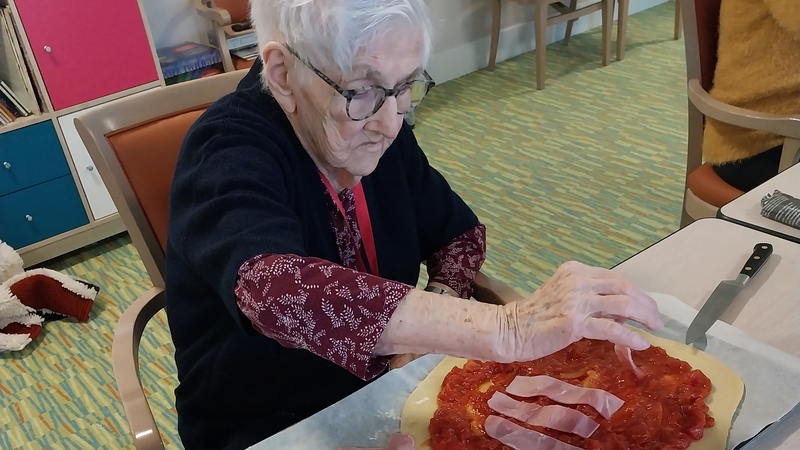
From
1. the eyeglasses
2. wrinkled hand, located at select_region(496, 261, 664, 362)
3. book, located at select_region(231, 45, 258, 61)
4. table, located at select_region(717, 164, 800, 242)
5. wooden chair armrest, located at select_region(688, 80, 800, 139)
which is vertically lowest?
book, located at select_region(231, 45, 258, 61)

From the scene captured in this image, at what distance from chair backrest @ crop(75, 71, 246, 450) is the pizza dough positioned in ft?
1.48

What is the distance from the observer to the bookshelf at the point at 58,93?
95.4 inches

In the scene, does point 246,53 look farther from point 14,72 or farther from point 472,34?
point 472,34

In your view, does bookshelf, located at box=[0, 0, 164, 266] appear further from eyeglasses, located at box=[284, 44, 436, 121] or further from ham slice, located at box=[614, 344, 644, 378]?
ham slice, located at box=[614, 344, 644, 378]

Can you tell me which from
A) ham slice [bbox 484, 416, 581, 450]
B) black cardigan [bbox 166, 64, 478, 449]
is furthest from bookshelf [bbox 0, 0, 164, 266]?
ham slice [bbox 484, 416, 581, 450]

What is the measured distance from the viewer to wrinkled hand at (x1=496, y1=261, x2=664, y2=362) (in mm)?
766

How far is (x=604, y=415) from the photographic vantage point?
0.88 meters

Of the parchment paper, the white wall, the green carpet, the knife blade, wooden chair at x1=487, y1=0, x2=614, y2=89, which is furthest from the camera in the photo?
the white wall

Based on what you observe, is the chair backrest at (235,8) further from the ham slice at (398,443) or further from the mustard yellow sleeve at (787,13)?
the ham slice at (398,443)

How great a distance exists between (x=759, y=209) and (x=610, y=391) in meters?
0.48

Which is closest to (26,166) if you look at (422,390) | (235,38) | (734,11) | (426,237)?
(235,38)

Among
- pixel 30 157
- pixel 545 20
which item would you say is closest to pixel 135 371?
pixel 30 157

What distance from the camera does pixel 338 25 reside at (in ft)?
2.84

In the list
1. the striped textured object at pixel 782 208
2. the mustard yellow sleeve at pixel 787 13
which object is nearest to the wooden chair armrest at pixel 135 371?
the striped textured object at pixel 782 208
